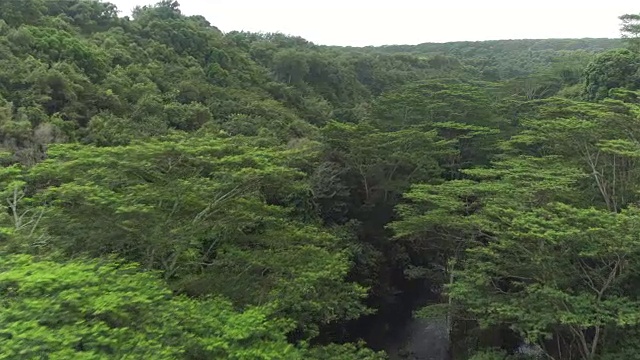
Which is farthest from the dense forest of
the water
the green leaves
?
the water

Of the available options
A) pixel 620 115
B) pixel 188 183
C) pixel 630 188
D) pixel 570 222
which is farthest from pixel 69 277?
pixel 620 115

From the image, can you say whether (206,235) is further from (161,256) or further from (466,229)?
(466,229)

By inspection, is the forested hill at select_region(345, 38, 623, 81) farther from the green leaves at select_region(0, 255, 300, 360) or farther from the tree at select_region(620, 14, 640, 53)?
the green leaves at select_region(0, 255, 300, 360)

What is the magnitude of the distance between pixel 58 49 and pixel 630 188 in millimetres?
26045

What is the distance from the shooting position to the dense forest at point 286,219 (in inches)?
316

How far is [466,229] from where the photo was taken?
15.8 meters

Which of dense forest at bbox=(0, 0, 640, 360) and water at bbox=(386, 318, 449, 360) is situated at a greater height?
dense forest at bbox=(0, 0, 640, 360)

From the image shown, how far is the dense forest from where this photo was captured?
26.3 ft

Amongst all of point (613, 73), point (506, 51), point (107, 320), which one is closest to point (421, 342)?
point (107, 320)

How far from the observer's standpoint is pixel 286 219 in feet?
49.7

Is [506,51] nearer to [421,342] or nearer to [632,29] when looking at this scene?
[632,29]

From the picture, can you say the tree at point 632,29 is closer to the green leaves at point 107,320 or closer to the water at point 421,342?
the water at point 421,342

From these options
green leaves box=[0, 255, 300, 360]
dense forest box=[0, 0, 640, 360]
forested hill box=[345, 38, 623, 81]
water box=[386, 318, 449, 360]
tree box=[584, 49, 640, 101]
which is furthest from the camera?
forested hill box=[345, 38, 623, 81]

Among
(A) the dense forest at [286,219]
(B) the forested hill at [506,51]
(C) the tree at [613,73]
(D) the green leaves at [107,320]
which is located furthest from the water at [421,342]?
(B) the forested hill at [506,51]
